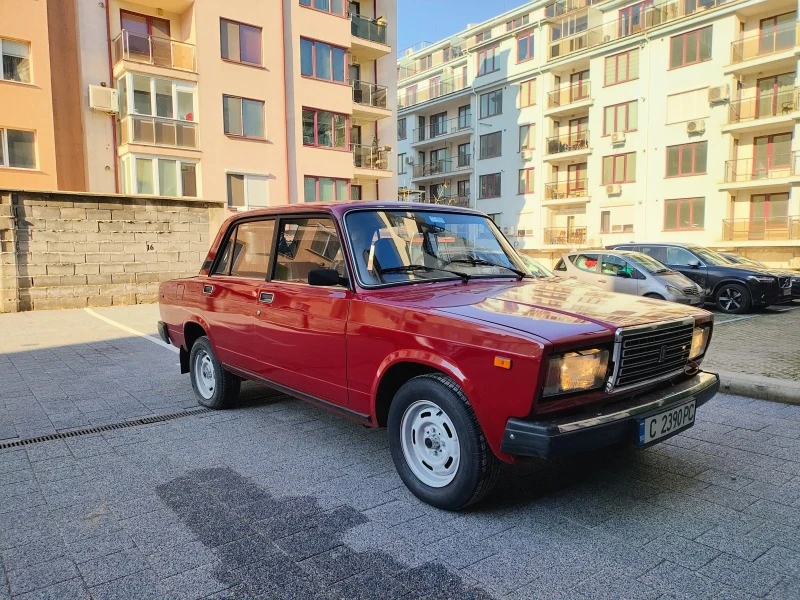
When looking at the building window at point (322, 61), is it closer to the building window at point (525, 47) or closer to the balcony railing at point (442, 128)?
the building window at point (525, 47)

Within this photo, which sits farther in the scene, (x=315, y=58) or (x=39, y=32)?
(x=315, y=58)

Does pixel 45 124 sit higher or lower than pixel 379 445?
higher

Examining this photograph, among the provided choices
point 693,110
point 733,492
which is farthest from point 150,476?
point 693,110

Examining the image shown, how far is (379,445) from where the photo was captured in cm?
439

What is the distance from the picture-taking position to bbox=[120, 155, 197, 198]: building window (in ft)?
70.9

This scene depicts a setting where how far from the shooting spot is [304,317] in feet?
13.5

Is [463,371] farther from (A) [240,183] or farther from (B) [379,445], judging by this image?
(A) [240,183]

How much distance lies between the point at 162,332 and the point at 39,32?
19586 mm

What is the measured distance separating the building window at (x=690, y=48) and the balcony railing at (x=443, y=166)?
56.6ft

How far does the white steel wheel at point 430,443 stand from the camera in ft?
10.6

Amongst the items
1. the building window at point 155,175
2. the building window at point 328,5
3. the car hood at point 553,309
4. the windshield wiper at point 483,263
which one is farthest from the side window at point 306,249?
the building window at point 328,5

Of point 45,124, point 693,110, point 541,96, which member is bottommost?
point 45,124

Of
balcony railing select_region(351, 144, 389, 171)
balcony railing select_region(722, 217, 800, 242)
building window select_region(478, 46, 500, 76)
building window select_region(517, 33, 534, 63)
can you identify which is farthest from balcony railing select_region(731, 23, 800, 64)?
balcony railing select_region(351, 144, 389, 171)

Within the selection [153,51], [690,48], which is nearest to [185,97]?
[153,51]
